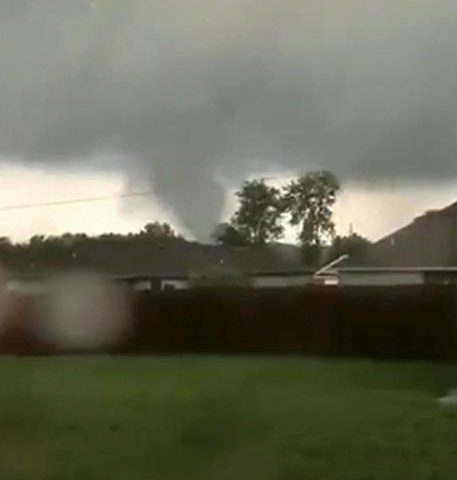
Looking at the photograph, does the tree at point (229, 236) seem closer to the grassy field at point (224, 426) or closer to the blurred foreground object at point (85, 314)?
the blurred foreground object at point (85, 314)

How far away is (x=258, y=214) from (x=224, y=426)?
20.4 meters

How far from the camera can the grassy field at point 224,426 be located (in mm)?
11680

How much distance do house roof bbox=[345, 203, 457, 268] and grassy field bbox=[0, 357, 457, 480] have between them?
10.8m

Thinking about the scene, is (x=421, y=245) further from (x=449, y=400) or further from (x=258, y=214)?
(x=449, y=400)

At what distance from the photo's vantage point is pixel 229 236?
114ft

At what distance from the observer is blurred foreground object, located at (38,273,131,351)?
100ft

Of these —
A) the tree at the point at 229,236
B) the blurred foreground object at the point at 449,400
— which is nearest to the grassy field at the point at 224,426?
the blurred foreground object at the point at 449,400

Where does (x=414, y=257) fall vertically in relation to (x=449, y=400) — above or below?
above

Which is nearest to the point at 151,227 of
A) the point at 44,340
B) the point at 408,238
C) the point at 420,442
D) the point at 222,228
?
the point at 222,228

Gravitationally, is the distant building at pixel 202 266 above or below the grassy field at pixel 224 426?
above

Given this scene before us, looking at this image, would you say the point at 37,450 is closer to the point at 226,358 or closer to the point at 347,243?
the point at 226,358

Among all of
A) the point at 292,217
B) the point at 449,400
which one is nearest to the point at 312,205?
the point at 292,217

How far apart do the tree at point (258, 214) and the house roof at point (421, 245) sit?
9.53 ft

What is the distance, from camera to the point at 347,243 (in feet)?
120
